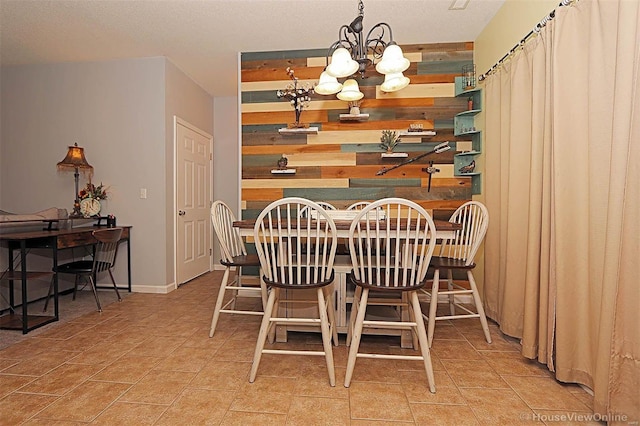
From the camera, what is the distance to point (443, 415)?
1.61 meters

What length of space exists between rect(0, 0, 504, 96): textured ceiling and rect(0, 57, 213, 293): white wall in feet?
0.77

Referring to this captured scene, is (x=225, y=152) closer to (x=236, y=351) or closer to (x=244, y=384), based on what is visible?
(x=236, y=351)

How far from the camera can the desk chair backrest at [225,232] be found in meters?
2.61

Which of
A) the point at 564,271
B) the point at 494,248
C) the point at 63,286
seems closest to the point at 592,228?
the point at 564,271

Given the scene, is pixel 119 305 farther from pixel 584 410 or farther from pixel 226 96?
pixel 584 410

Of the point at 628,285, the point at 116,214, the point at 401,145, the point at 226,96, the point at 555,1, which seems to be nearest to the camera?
the point at 628,285

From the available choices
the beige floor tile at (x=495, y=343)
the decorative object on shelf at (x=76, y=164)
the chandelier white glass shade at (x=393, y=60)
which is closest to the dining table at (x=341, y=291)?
the beige floor tile at (x=495, y=343)

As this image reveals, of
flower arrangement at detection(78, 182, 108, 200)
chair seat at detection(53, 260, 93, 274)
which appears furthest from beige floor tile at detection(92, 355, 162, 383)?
flower arrangement at detection(78, 182, 108, 200)

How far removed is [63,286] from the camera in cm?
386

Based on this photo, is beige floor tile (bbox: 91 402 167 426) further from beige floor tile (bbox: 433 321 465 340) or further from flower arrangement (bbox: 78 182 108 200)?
flower arrangement (bbox: 78 182 108 200)

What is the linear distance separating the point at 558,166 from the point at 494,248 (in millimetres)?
1199

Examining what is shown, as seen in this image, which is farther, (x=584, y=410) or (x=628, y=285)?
(x=584, y=410)

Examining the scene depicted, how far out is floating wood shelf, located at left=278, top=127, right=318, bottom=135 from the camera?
11.8 ft

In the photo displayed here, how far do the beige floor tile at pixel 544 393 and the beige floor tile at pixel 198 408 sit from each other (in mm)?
1554
